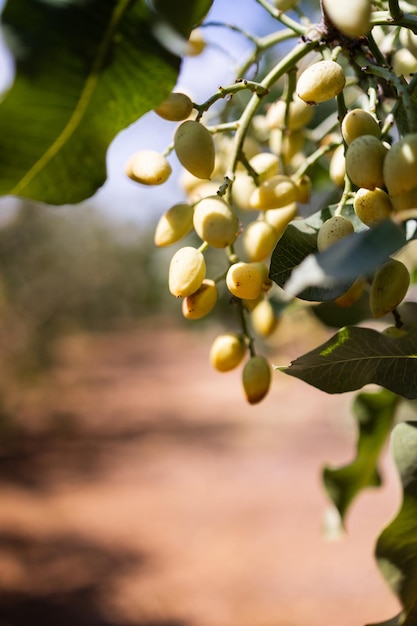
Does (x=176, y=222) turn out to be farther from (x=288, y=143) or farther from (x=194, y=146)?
(x=288, y=143)

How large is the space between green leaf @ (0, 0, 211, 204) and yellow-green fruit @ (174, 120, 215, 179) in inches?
2.3

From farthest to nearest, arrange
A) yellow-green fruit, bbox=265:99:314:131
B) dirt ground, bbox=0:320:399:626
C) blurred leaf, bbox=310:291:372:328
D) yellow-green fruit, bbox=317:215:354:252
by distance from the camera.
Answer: dirt ground, bbox=0:320:399:626 → blurred leaf, bbox=310:291:372:328 → yellow-green fruit, bbox=265:99:314:131 → yellow-green fruit, bbox=317:215:354:252

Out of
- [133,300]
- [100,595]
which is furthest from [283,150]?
[133,300]

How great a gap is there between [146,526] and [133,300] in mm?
7193

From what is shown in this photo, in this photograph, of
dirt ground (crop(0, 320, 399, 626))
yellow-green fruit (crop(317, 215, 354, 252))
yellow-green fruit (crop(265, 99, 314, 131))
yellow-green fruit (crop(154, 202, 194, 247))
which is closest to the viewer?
yellow-green fruit (crop(317, 215, 354, 252))

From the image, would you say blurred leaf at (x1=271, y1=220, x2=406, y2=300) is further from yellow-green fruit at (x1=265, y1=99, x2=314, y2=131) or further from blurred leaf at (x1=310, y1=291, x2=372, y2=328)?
blurred leaf at (x1=310, y1=291, x2=372, y2=328)

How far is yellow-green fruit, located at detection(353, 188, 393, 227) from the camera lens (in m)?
0.40

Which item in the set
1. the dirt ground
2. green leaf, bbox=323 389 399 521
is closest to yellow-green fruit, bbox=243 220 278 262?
green leaf, bbox=323 389 399 521

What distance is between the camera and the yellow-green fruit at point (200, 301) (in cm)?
50

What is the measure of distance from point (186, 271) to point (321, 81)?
0.15 m

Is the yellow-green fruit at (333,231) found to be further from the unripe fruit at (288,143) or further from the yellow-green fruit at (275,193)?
the unripe fruit at (288,143)

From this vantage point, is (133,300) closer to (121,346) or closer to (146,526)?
(121,346)

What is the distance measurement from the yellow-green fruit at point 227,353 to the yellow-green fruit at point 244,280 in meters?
0.10

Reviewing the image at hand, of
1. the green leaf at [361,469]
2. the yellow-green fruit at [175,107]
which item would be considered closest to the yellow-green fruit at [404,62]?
the yellow-green fruit at [175,107]
